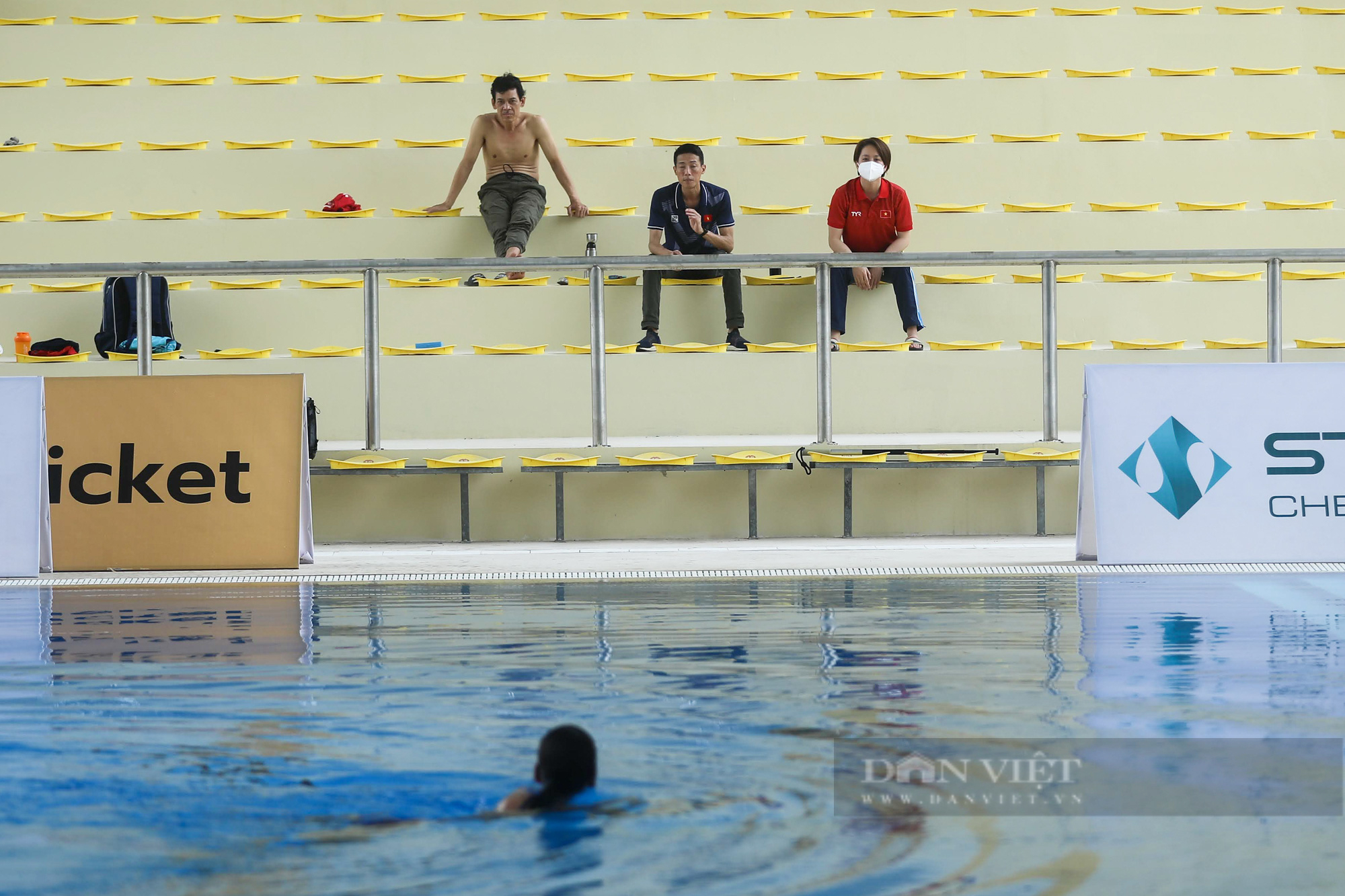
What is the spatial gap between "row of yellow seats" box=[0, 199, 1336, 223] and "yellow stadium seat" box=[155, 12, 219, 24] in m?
2.11

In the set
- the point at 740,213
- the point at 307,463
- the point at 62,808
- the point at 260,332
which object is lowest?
the point at 62,808

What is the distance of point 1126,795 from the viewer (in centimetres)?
234

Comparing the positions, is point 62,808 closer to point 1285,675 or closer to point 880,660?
point 880,660

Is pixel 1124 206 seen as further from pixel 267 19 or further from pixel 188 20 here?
→ pixel 188 20

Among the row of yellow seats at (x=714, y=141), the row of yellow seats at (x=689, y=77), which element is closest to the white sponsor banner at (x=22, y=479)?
the row of yellow seats at (x=714, y=141)

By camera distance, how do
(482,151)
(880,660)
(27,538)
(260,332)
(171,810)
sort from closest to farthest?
(171,810)
(880,660)
(27,538)
(260,332)
(482,151)

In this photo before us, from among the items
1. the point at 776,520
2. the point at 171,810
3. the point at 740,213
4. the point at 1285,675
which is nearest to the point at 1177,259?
the point at 776,520

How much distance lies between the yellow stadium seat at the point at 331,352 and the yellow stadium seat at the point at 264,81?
140 inches

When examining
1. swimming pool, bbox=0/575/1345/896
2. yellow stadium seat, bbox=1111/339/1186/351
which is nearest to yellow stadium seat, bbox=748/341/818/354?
yellow stadium seat, bbox=1111/339/1186/351

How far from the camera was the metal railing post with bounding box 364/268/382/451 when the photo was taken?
6.94m

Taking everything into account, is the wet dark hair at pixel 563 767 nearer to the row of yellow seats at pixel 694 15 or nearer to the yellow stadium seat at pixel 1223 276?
the yellow stadium seat at pixel 1223 276

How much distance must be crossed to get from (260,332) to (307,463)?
2814 mm

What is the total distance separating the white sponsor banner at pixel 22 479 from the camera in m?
5.61

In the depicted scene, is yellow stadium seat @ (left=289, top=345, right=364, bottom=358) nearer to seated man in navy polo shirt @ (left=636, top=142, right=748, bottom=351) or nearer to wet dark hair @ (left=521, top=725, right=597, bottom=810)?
seated man in navy polo shirt @ (left=636, top=142, right=748, bottom=351)
